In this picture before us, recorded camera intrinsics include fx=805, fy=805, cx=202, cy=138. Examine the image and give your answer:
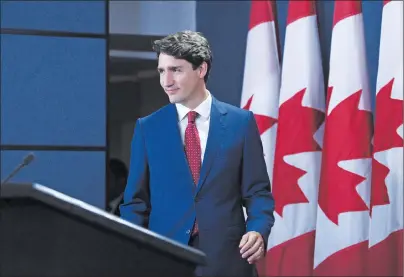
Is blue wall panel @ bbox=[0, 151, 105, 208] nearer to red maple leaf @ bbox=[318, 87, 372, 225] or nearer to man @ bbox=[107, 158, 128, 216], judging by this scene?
man @ bbox=[107, 158, 128, 216]

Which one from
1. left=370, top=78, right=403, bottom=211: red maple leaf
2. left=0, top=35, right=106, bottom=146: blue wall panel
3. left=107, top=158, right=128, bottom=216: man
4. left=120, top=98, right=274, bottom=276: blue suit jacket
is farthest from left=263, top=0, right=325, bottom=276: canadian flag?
left=120, top=98, right=274, bottom=276: blue suit jacket

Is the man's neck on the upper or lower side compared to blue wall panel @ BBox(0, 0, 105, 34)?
lower

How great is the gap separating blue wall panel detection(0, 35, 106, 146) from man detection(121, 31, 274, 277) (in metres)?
2.49

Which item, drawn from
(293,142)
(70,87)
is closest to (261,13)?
(293,142)

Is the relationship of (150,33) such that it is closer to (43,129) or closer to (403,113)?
(43,129)

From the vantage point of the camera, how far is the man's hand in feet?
6.37

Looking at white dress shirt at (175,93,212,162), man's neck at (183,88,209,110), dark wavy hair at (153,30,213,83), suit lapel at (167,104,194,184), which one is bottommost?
suit lapel at (167,104,194,184)

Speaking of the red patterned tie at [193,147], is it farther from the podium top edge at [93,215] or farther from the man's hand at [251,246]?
the podium top edge at [93,215]

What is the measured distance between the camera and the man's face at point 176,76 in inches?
81.0

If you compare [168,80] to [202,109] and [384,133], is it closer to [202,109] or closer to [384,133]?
[202,109]

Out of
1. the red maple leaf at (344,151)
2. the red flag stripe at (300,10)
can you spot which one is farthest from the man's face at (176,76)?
the red flag stripe at (300,10)

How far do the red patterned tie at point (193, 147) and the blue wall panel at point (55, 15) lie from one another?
105 inches

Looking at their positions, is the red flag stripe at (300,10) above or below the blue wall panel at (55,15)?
below

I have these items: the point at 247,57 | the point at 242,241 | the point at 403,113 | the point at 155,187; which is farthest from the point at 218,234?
the point at 247,57
